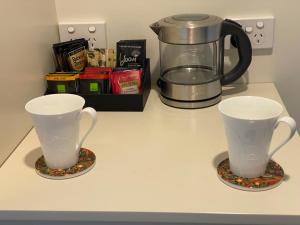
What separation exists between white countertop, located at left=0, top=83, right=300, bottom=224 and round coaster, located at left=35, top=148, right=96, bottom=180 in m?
0.01

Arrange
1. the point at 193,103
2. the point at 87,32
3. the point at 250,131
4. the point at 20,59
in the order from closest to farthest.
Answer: the point at 250,131 < the point at 20,59 < the point at 193,103 < the point at 87,32

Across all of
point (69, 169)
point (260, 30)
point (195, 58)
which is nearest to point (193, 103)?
point (195, 58)

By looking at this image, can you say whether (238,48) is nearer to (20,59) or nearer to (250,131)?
(250,131)

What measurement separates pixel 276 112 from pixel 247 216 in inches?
7.5

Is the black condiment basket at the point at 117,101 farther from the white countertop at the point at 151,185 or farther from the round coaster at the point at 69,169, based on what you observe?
the round coaster at the point at 69,169

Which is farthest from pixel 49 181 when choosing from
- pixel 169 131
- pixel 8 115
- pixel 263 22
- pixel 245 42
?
pixel 263 22

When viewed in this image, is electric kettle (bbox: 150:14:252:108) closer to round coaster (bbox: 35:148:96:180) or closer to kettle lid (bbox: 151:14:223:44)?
kettle lid (bbox: 151:14:223:44)

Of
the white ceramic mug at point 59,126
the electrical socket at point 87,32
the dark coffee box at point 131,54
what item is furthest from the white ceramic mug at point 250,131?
the electrical socket at point 87,32

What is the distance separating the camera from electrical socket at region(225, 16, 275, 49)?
1163mm

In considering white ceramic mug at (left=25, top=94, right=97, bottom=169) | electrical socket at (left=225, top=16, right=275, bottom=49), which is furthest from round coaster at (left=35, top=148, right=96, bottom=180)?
electrical socket at (left=225, top=16, right=275, bottom=49)

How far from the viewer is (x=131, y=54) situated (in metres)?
1.16

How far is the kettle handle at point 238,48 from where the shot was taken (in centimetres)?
107

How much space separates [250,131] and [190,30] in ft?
1.21

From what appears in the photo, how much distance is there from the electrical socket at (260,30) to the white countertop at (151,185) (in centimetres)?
30
